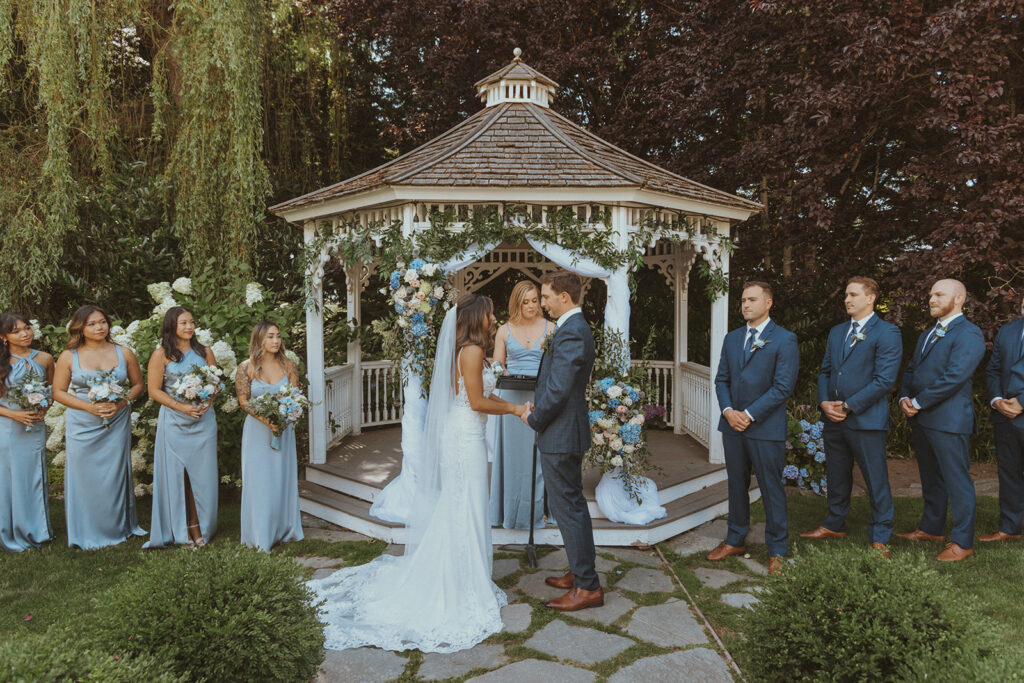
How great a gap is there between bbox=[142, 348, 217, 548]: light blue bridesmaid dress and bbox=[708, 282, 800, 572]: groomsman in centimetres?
435

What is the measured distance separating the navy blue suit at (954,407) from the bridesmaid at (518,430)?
10.1 feet

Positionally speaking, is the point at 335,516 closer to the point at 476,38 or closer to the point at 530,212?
the point at 530,212

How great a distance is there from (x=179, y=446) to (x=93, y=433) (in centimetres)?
76

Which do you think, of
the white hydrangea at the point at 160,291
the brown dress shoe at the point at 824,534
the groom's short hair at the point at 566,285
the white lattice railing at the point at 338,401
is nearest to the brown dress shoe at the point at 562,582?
the groom's short hair at the point at 566,285

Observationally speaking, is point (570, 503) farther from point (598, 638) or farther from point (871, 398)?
point (871, 398)

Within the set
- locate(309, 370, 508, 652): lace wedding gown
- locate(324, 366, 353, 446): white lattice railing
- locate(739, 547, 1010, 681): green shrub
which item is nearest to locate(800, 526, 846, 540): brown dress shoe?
locate(309, 370, 508, 652): lace wedding gown

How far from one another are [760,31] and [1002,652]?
9.90 m

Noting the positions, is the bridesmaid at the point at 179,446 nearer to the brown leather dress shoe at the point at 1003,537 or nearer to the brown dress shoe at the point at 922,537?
the brown dress shoe at the point at 922,537

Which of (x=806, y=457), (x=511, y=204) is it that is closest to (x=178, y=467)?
(x=511, y=204)

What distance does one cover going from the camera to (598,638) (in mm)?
3848

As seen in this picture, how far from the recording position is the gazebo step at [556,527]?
565 cm

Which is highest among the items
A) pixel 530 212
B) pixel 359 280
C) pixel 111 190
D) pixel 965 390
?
pixel 111 190

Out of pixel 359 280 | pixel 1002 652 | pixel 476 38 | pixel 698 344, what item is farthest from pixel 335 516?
pixel 476 38

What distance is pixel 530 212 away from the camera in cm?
644
